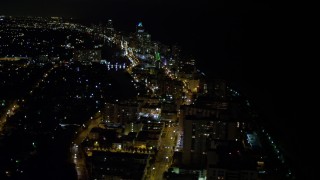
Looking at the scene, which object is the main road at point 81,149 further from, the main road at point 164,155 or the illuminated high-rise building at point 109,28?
the illuminated high-rise building at point 109,28

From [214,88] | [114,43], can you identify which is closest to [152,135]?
[214,88]

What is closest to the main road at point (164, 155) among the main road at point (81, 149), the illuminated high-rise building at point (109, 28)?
the main road at point (81, 149)

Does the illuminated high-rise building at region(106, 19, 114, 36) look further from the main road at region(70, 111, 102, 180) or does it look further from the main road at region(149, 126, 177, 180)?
the main road at region(149, 126, 177, 180)

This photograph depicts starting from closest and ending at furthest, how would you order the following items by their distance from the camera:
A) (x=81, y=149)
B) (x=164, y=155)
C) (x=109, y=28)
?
1. (x=164, y=155)
2. (x=81, y=149)
3. (x=109, y=28)

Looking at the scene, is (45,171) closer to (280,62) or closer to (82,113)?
(82,113)

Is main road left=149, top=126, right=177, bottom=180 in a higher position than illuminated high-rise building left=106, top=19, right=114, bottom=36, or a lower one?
lower

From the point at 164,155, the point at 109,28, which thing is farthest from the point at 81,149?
the point at 109,28

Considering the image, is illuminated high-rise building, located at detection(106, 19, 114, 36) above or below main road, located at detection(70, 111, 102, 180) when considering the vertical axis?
above

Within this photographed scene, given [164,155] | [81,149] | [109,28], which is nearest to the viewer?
[164,155]

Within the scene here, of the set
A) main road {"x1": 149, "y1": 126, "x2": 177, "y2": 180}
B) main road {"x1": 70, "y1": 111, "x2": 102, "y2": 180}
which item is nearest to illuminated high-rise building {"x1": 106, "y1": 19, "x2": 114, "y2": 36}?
main road {"x1": 70, "y1": 111, "x2": 102, "y2": 180}

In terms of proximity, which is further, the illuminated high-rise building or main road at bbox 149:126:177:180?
the illuminated high-rise building

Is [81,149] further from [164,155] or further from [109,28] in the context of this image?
[109,28]

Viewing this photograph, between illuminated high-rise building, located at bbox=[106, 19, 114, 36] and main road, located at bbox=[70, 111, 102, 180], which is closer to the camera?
main road, located at bbox=[70, 111, 102, 180]

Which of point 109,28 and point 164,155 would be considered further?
point 109,28
